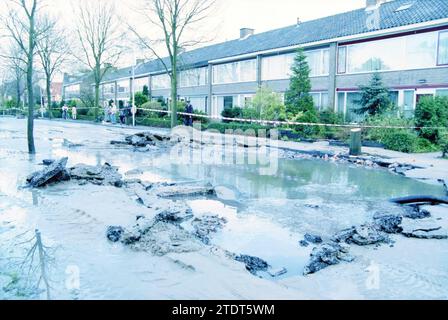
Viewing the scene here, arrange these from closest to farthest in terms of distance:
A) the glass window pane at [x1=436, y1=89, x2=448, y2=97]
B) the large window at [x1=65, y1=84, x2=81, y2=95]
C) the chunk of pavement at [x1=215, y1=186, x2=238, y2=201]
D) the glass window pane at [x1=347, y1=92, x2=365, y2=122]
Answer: the chunk of pavement at [x1=215, y1=186, x2=238, y2=201] → the glass window pane at [x1=436, y1=89, x2=448, y2=97] → the glass window pane at [x1=347, y1=92, x2=365, y2=122] → the large window at [x1=65, y1=84, x2=81, y2=95]

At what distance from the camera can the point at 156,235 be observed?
520cm

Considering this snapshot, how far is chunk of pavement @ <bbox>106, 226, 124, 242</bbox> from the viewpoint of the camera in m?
5.17

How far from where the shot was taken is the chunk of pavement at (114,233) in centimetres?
517

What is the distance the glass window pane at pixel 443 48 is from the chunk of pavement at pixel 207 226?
1810 cm

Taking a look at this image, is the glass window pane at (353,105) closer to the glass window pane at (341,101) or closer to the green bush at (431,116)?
the glass window pane at (341,101)

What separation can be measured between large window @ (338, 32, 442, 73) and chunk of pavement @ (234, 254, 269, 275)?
761 inches

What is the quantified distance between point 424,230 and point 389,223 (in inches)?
18.7

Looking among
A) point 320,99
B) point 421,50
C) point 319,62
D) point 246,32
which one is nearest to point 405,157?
point 421,50

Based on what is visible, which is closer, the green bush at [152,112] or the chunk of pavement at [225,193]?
the chunk of pavement at [225,193]

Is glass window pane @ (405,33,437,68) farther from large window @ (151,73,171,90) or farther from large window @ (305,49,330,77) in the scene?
large window @ (151,73,171,90)

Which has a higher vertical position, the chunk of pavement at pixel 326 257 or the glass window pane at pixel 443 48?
the glass window pane at pixel 443 48

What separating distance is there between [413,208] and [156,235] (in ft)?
15.8

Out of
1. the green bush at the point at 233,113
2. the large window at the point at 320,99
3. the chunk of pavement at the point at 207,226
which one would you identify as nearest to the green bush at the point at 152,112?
the green bush at the point at 233,113

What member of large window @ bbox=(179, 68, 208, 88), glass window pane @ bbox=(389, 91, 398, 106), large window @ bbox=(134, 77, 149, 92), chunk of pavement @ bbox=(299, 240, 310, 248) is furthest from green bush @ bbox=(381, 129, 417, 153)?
large window @ bbox=(134, 77, 149, 92)
